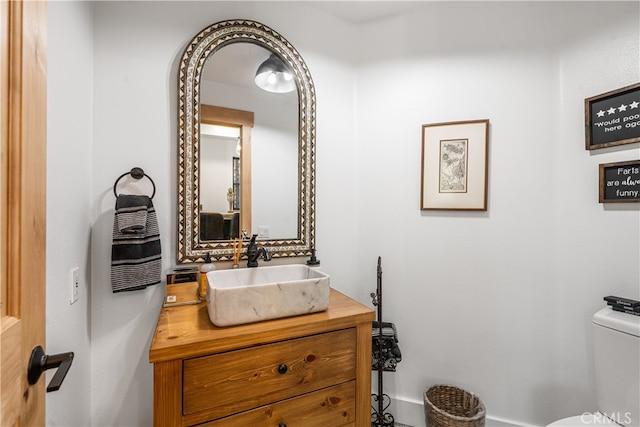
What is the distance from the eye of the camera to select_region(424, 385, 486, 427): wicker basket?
1.42m

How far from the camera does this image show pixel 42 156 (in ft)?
2.08

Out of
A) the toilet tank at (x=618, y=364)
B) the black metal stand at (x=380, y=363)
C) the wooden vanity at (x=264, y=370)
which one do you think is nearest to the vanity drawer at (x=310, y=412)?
the wooden vanity at (x=264, y=370)

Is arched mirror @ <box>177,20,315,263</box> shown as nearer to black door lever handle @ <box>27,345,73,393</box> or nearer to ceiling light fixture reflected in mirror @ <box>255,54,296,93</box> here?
ceiling light fixture reflected in mirror @ <box>255,54,296,93</box>

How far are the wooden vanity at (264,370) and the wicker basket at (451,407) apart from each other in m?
0.50

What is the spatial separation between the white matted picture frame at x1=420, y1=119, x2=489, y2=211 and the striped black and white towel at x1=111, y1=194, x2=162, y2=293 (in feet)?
4.78

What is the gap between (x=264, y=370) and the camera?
1.03 m

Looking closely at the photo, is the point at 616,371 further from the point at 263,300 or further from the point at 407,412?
the point at 263,300

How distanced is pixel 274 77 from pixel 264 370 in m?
1.45

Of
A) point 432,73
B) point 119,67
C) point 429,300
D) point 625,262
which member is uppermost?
point 432,73

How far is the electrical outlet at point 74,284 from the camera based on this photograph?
104cm

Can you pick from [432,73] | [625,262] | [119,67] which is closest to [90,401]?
[119,67]

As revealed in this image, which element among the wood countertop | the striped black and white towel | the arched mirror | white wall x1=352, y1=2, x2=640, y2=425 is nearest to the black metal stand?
white wall x1=352, y1=2, x2=640, y2=425

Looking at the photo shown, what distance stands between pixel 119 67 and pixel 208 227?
2.72 ft

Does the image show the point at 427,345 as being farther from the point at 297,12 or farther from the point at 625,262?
the point at 297,12
